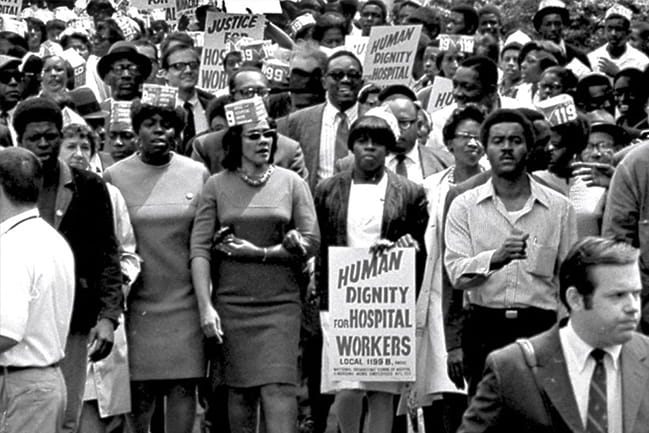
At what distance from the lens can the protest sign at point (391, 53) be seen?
17.7 m

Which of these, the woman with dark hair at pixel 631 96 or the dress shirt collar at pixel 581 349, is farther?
the woman with dark hair at pixel 631 96

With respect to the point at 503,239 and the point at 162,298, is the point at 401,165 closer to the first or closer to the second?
the point at 162,298

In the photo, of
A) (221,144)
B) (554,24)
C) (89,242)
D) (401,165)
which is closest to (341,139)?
(401,165)

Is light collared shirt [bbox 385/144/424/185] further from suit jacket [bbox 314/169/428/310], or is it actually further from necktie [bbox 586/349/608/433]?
necktie [bbox 586/349/608/433]

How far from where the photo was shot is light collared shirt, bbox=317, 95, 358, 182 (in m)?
14.6

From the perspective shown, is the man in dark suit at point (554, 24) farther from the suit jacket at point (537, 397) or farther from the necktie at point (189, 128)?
the suit jacket at point (537, 397)

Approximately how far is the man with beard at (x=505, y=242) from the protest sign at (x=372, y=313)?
1345 millimetres

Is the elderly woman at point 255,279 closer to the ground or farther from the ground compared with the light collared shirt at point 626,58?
closer to the ground

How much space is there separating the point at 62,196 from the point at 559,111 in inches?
141

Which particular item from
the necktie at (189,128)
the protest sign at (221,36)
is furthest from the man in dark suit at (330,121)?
the protest sign at (221,36)

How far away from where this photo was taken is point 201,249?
40.3ft

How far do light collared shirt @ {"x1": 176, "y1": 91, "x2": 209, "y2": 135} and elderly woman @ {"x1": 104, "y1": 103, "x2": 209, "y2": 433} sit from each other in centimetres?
385

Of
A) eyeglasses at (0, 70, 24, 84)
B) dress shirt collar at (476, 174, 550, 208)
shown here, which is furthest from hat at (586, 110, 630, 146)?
eyeglasses at (0, 70, 24, 84)

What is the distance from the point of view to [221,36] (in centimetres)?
1883
